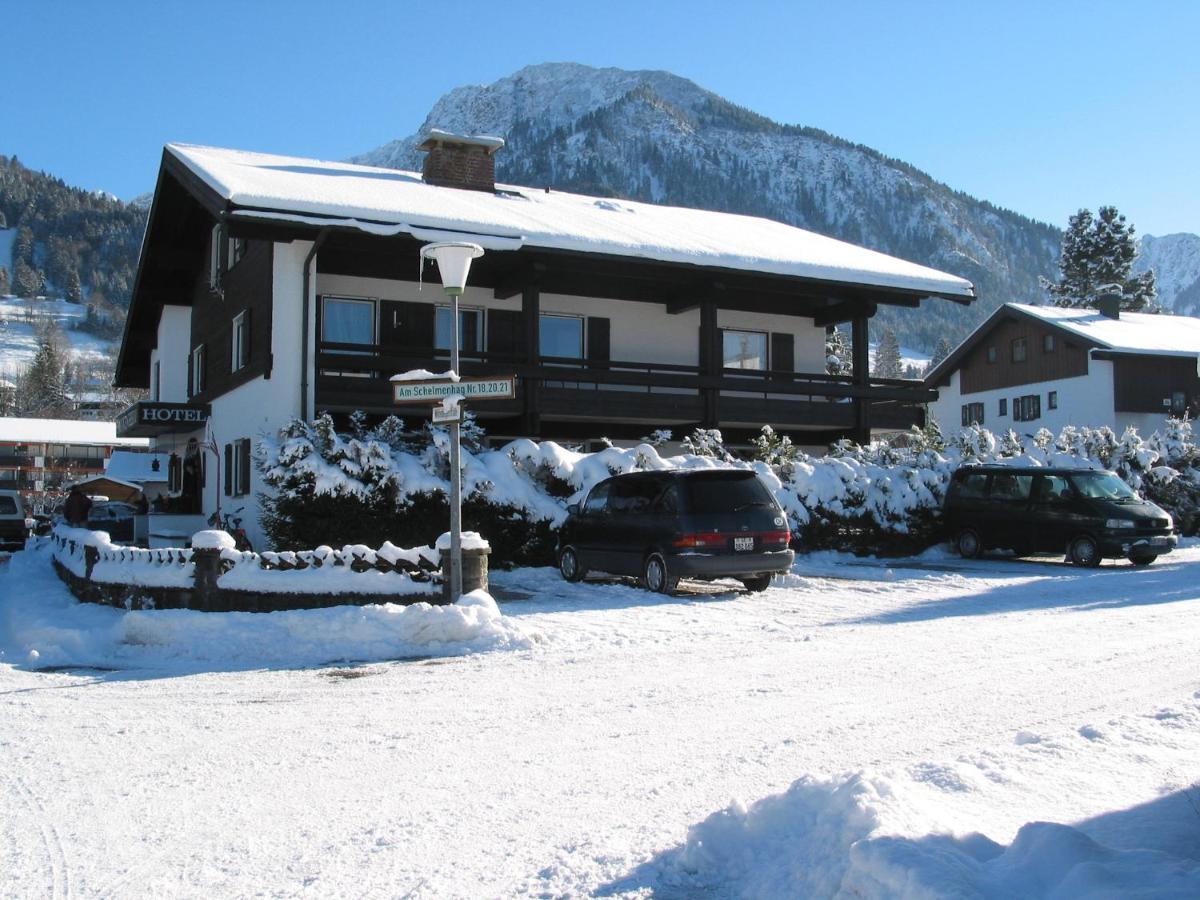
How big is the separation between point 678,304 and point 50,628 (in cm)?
1592

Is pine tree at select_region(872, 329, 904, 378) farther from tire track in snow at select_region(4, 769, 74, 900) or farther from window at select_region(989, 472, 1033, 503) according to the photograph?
tire track in snow at select_region(4, 769, 74, 900)

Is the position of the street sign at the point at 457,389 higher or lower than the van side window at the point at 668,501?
higher

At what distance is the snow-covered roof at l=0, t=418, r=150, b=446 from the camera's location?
84500 mm

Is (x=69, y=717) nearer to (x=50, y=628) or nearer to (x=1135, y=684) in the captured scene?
(x=50, y=628)

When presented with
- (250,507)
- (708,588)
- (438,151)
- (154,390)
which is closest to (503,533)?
(708,588)

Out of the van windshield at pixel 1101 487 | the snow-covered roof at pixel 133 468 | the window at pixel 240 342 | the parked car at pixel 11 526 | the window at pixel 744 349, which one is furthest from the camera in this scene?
the snow-covered roof at pixel 133 468

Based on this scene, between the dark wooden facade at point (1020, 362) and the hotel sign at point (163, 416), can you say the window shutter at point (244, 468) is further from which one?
the dark wooden facade at point (1020, 362)

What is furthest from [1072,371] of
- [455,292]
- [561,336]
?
[455,292]

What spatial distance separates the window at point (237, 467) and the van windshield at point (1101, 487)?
15.2 m

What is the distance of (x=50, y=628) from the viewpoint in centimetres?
1211

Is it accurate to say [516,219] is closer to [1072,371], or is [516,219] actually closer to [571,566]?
[571,566]

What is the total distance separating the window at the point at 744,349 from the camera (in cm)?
2667

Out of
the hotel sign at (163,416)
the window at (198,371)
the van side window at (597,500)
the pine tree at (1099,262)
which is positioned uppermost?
the pine tree at (1099,262)

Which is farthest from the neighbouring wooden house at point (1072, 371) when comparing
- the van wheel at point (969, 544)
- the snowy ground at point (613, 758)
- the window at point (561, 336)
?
the snowy ground at point (613, 758)
